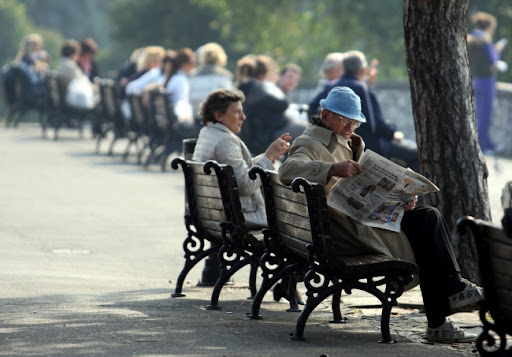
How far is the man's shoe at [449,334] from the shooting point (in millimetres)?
7199

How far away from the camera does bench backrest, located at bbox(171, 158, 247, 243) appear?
827cm

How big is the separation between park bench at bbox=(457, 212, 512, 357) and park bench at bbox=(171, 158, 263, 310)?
2719mm

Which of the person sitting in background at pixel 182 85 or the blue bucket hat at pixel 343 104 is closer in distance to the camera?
the blue bucket hat at pixel 343 104

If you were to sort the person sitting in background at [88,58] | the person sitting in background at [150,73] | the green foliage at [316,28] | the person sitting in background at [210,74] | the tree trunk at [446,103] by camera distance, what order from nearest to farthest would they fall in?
the tree trunk at [446,103], the person sitting in background at [210,74], the person sitting in background at [150,73], the person sitting in background at [88,58], the green foliage at [316,28]

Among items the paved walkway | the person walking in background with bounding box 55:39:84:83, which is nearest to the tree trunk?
the paved walkway

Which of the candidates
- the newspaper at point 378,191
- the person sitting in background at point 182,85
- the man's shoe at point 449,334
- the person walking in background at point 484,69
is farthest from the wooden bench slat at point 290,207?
the person walking in background at point 484,69

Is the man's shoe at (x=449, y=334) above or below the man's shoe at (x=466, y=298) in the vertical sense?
below

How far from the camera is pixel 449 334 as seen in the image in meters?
7.21

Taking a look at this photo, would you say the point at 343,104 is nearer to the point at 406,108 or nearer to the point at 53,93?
the point at 406,108

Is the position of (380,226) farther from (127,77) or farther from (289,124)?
(127,77)

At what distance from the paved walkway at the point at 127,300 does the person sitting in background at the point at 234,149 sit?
65cm

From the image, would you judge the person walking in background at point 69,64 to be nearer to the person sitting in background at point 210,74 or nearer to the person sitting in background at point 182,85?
the person sitting in background at point 182,85

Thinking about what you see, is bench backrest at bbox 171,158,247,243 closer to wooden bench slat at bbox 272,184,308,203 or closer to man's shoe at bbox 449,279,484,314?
wooden bench slat at bbox 272,184,308,203

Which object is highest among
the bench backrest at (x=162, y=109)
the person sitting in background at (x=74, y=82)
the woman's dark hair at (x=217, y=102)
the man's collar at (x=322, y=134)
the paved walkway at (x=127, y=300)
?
the person sitting in background at (x=74, y=82)
